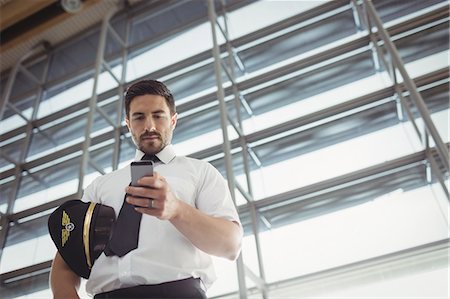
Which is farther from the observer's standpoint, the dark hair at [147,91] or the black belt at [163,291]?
the dark hair at [147,91]

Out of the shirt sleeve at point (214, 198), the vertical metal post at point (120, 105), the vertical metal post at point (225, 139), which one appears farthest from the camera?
the vertical metal post at point (120, 105)

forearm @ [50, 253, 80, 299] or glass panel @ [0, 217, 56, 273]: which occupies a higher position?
glass panel @ [0, 217, 56, 273]

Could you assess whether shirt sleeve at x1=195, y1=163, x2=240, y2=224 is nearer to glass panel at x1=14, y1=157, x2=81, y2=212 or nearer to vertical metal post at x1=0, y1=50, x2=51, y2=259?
glass panel at x1=14, y1=157, x2=81, y2=212

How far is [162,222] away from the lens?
1.20 m

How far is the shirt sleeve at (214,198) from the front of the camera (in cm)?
123

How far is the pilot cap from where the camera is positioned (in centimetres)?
118

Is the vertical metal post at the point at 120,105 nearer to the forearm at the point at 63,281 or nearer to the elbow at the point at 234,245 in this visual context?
the forearm at the point at 63,281

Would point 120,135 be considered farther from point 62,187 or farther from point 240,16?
point 240,16

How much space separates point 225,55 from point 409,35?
6.60 ft

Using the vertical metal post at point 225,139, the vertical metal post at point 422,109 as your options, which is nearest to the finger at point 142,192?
the vertical metal post at point 225,139

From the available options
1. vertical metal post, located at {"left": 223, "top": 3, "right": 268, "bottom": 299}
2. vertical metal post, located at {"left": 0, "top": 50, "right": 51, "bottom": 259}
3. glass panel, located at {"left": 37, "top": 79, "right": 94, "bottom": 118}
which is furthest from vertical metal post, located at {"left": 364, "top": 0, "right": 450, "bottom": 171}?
vertical metal post, located at {"left": 0, "top": 50, "right": 51, "bottom": 259}

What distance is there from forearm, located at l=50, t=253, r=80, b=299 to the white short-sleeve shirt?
45mm

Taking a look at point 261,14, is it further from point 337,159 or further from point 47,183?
point 47,183

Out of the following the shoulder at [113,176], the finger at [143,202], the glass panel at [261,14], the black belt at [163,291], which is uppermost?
the glass panel at [261,14]
